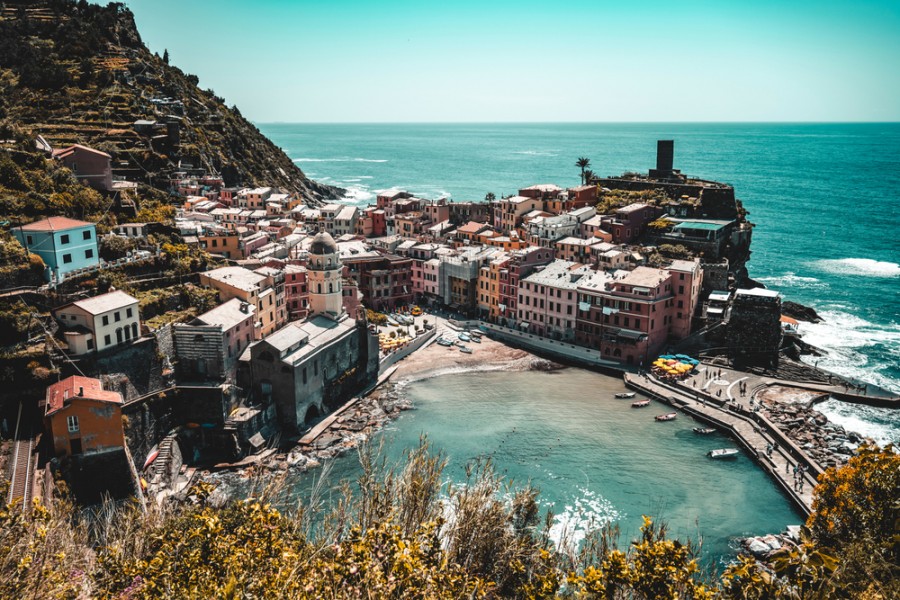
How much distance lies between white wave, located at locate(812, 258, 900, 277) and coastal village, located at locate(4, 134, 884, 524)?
1916 centimetres

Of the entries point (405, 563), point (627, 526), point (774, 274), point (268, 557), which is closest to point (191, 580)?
point (268, 557)

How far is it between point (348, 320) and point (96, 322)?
63.8ft

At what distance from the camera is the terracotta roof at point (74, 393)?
32.9 m

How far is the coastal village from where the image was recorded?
37.1m

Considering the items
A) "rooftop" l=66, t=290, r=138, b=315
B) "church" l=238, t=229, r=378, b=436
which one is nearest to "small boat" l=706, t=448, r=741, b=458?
"church" l=238, t=229, r=378, b=436

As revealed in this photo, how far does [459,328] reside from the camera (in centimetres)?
6356

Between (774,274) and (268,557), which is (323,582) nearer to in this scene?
(268,557)

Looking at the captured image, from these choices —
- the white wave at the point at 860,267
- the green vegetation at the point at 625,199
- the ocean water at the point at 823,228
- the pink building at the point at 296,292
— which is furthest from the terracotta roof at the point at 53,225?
the white wave at the point at 860,267

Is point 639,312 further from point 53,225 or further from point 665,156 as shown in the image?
point 53,225

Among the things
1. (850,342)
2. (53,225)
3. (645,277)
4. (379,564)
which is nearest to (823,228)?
(850,342)

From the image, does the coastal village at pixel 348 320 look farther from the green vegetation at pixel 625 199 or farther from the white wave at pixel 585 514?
the white wave at pixel 585 514

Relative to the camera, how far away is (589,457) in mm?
41781

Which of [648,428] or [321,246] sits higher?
[321,246]

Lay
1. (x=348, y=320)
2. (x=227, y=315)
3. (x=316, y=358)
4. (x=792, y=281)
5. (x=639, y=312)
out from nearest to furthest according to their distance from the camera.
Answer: (x=227, y=315)
(x=316, y=358)
(x=348, y=320)
(x=639, y=312)
(x=792, y=281)
